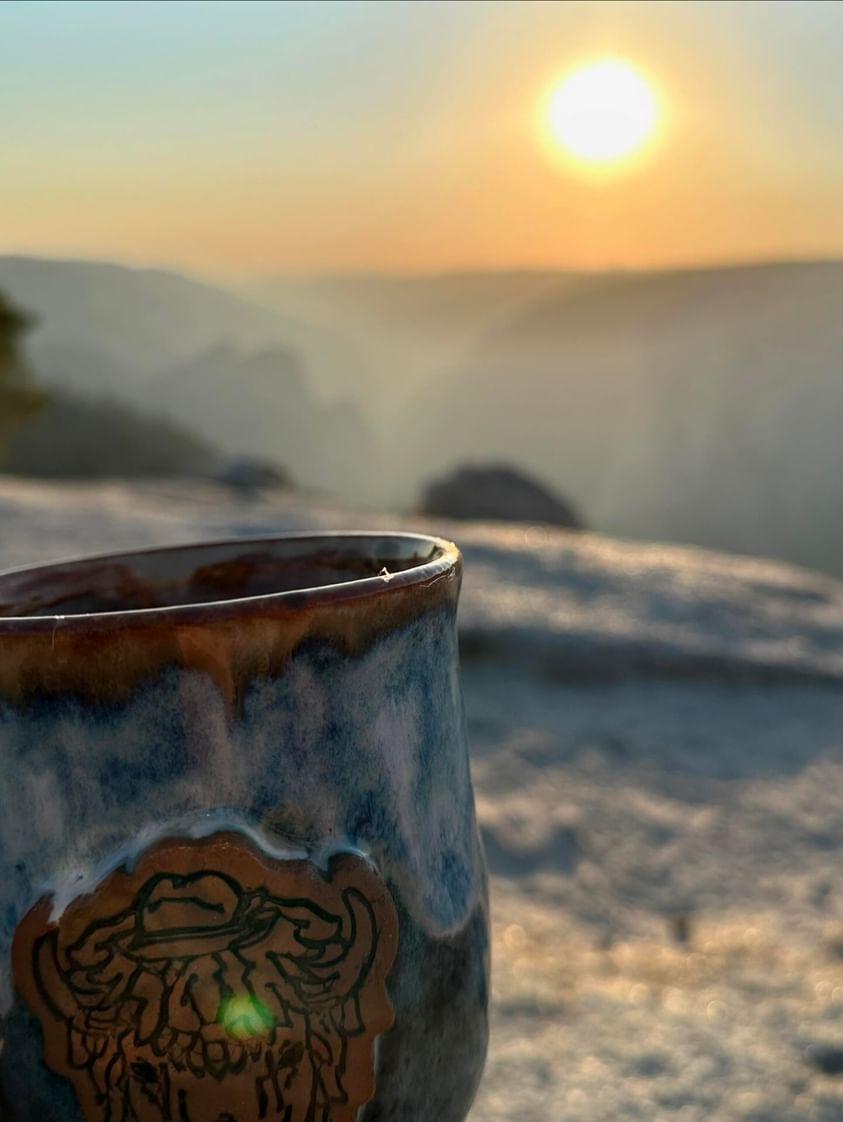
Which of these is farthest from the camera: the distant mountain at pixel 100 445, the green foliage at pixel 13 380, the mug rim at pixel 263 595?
the distant mountain at pixel 100 445

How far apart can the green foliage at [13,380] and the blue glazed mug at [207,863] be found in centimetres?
977

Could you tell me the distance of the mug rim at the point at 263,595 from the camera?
0.59 m

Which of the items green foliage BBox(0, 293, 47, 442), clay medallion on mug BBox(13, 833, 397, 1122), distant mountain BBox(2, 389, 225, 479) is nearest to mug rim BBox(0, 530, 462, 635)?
clay medallion on mug BBox(13, 833, 397, 1122)

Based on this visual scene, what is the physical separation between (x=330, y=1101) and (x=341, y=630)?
0.23 m

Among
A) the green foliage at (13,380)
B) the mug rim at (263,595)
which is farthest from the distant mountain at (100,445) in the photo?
the mug rim at (263,595)

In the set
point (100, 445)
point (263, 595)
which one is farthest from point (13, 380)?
point (263, 595)

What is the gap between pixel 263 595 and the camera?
2.24ft

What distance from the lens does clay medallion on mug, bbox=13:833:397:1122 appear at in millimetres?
590

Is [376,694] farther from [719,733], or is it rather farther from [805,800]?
[719,733]

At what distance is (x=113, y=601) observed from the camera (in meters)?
0.81

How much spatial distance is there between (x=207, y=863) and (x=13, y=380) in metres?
10.8

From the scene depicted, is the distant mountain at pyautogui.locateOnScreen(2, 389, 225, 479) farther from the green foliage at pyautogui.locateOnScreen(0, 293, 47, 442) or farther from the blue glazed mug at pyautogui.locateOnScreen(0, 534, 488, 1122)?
the blue glazed mug at pyautogui.locateOnScreen(0, 534, 488, 1122)

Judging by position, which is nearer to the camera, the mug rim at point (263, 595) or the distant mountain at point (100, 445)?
the mug rim at point (263, 595)

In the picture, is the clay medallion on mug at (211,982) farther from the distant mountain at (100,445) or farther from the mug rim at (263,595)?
the distant mountain at (100,445)
